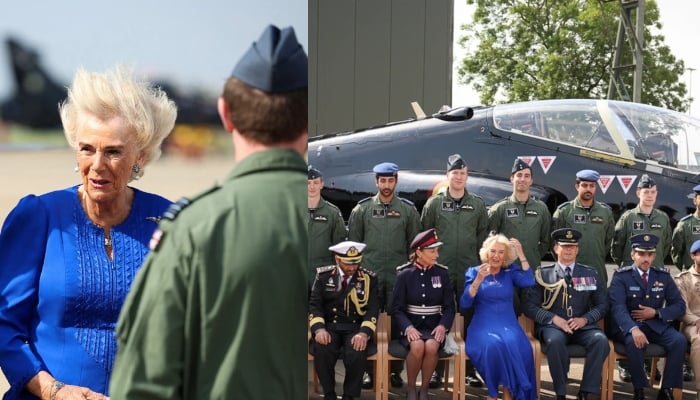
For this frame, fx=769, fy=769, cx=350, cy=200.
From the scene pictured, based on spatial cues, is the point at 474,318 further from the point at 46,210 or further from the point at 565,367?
the point at 46,210

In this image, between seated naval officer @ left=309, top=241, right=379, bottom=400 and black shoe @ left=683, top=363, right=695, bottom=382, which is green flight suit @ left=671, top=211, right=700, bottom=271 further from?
seated naval officer @ left=309, top=241, right=379, bottom=400

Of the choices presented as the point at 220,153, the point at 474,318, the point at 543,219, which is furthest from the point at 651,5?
the point at 220,153

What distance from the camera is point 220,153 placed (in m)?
1.30

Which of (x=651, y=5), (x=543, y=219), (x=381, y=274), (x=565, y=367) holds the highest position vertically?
(x=651, y=5)

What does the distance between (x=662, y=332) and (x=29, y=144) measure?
3.42 meters

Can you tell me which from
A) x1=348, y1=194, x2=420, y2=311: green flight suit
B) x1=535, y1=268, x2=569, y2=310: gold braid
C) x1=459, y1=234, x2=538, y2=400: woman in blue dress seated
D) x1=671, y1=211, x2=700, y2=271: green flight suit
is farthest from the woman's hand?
x1=671, y1=211, x2=700, y2=271: green flight suit

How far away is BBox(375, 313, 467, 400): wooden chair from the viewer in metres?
3.60

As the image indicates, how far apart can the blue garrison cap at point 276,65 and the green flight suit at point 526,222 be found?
3.00 metres

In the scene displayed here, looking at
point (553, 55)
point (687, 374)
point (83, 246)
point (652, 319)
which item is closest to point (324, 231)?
point (652, 319)

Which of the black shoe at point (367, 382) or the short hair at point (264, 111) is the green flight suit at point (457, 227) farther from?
the short hair at point (264, 111)

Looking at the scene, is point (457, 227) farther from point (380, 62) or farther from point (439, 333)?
point (380, 62)

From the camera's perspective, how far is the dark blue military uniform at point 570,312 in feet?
12.3

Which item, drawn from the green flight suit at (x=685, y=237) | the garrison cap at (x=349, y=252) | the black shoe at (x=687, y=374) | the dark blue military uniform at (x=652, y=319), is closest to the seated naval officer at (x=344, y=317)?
the garrison cap at (x=349, y=252)

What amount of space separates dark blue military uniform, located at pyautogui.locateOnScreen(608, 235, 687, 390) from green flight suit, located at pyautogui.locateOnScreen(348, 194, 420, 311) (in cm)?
109
